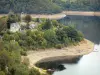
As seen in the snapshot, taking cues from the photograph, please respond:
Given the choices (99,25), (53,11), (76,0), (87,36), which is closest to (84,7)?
(76,0)

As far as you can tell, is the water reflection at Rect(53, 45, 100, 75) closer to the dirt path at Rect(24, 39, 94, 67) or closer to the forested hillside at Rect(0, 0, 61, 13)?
the dirt path at Rect(24, 39, 94, 67)

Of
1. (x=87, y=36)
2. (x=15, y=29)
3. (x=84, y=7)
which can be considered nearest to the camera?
(x=15, y=29)

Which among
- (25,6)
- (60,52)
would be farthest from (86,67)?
(25,6)

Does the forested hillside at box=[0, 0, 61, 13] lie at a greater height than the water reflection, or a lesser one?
lesser

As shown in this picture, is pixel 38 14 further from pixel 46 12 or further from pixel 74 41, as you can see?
pixel 74 41

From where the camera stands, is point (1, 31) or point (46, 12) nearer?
point (1, 31)

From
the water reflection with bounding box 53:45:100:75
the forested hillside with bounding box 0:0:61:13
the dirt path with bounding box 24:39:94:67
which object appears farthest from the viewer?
the forested hillside with bounding box 0:0:61:13

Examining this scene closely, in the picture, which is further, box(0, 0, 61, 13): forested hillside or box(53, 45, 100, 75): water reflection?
box(0, 0, 61, 13): forested hillside

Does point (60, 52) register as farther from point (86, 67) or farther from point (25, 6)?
point (25, 6)

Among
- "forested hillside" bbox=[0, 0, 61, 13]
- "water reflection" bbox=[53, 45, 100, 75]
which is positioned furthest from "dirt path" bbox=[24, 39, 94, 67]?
"forested hillside" bbox=[0, 0, 61, 13]
